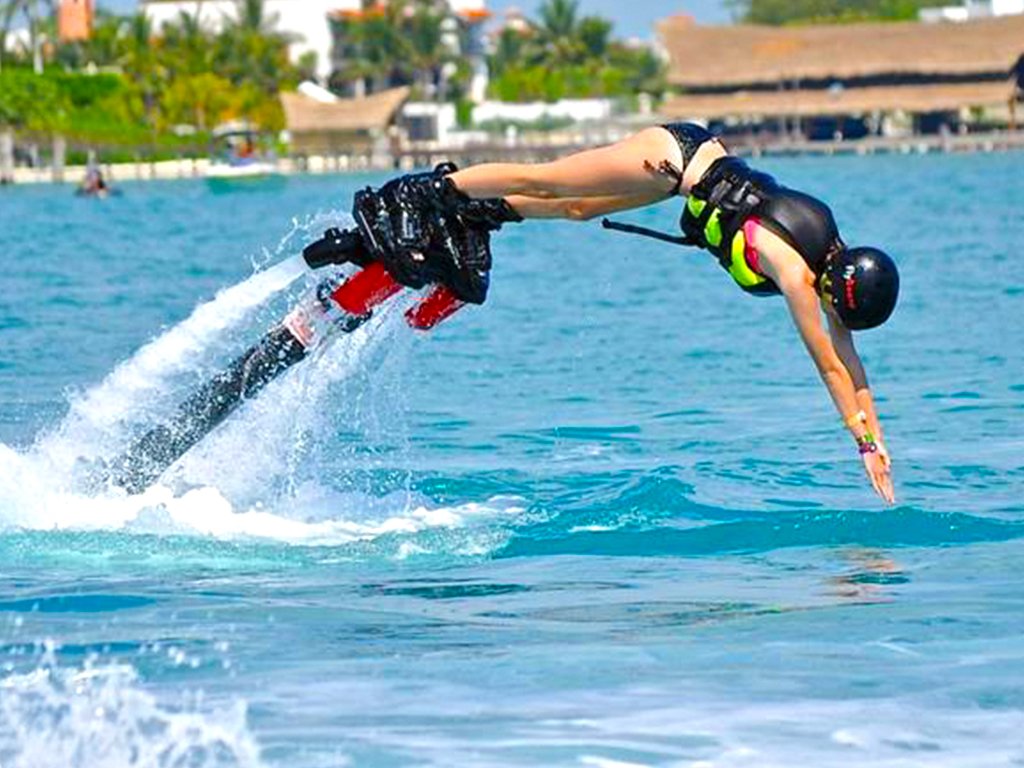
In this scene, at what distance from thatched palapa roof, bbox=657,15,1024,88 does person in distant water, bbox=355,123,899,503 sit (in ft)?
350

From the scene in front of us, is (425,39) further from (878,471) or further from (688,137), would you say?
(878,471)

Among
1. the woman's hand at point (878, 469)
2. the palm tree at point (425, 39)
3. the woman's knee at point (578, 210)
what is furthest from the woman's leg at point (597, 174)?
the palm tree at point (425, 39)

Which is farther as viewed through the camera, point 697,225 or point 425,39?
point 425,39

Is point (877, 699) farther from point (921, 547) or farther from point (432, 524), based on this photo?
point (432, 524)

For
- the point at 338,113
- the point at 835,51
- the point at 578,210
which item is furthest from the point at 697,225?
the point at 835,51

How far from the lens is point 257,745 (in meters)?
7.81

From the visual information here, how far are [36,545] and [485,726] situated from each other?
420 centimetres

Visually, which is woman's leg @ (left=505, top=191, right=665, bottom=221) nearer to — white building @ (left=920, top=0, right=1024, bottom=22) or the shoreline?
the shoreline

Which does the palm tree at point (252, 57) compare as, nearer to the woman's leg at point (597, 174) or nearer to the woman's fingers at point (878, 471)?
the woman's leg at point (597, 174)

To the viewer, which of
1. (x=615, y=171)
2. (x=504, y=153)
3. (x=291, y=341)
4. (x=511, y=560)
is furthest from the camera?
(x=504, y=153)

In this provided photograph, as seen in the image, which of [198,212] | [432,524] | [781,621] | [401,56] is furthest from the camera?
[401,56]

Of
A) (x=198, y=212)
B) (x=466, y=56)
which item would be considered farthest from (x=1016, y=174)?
(x=466, y=56)

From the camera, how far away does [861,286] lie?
10.8 meters

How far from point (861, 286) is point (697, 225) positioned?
3.28ft
